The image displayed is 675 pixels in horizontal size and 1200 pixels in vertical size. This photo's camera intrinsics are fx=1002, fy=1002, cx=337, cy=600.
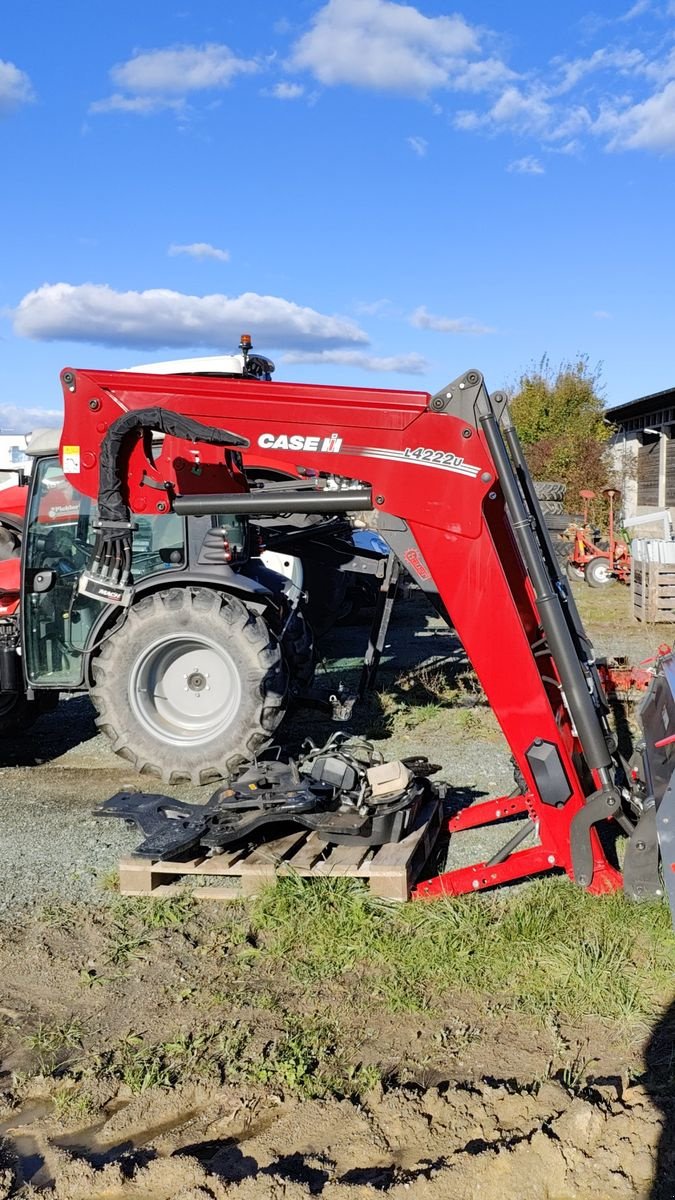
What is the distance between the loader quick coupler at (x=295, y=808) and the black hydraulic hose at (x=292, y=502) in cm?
133

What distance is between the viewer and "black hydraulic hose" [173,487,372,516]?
4086mm

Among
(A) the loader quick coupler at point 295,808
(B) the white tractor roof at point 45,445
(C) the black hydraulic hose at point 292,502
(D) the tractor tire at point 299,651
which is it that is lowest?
(A) the loader quick coupler at point 295,808

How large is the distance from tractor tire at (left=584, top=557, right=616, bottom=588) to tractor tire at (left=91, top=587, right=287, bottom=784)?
39.1ft

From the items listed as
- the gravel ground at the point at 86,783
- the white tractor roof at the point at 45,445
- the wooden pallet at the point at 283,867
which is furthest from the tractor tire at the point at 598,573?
the wooden pallet at the point at 283,867

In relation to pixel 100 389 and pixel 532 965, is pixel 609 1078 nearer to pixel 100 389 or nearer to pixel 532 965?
pixel 532 965

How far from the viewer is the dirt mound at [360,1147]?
263 cm

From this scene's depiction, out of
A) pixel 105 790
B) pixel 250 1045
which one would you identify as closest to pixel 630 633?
pixel 105 790

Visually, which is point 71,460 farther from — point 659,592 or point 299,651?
point 659,592

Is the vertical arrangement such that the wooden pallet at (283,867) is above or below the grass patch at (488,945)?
above

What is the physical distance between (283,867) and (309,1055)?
1.18 meters

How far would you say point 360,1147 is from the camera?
286 centimetres

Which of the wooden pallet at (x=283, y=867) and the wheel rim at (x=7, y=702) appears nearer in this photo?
the wooden pallet at (x=283, y=867)

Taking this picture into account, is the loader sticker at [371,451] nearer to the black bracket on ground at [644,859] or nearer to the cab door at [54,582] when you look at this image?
the black bracket on ground at [644,859]

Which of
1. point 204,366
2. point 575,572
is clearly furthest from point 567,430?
point 204,366
